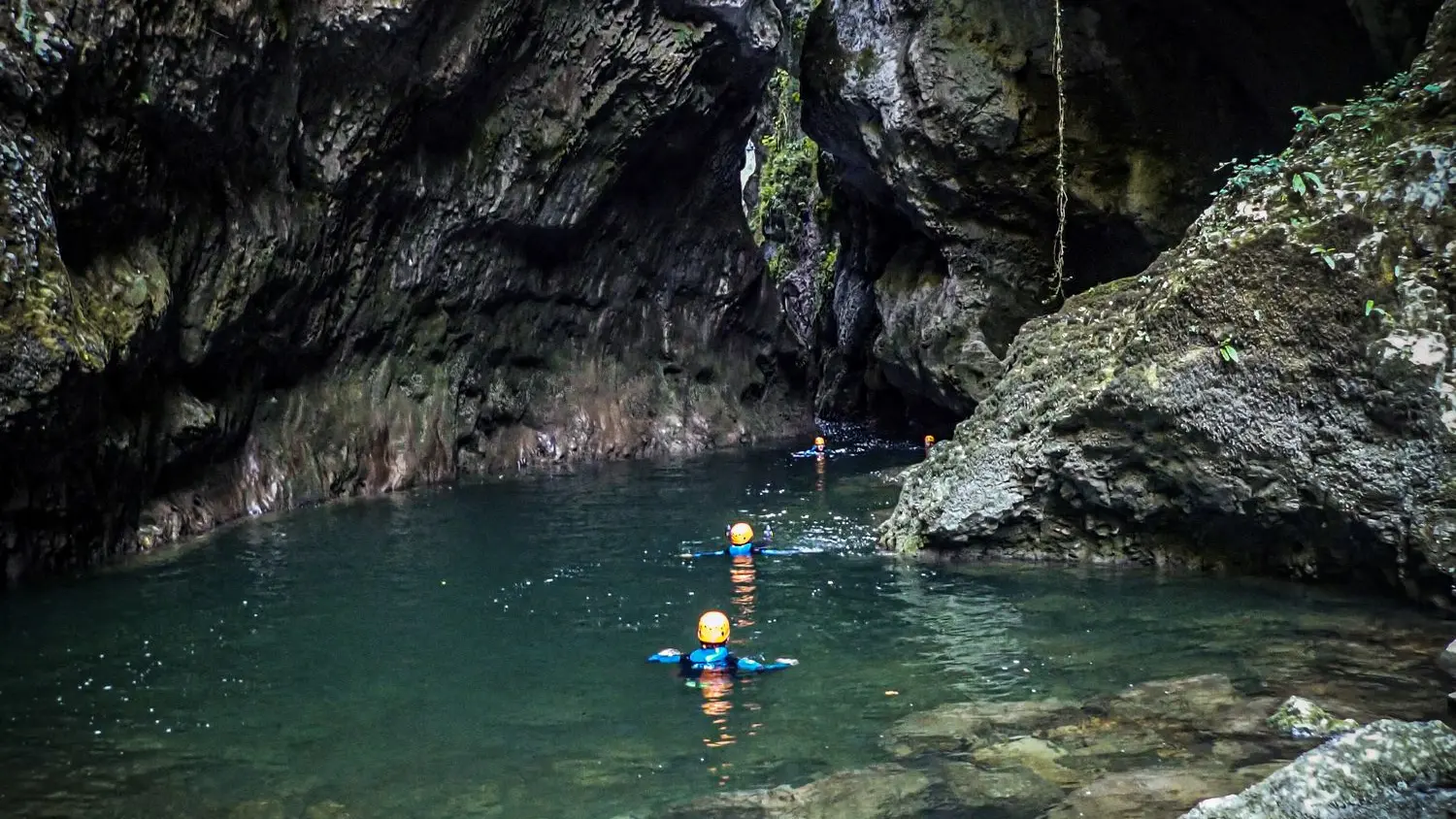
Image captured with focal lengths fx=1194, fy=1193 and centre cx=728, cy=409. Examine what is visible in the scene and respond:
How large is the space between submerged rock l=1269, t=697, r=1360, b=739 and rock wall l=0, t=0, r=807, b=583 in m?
12.1

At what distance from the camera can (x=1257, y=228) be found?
11.9 meters

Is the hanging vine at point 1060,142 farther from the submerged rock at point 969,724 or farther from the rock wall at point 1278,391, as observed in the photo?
the submerged rock at point 969,724

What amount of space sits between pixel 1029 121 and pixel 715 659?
14937mm

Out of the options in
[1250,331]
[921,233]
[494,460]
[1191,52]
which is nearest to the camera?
→ [1250,331]

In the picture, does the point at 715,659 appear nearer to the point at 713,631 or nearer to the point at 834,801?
the point at 713,631

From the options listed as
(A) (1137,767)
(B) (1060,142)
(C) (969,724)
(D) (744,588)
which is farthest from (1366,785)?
(B) (1060,142)

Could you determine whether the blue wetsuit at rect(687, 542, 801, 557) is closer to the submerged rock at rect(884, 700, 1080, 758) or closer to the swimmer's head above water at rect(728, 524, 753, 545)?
the swimmer's head above water at rect(728, 524, 753, 545)

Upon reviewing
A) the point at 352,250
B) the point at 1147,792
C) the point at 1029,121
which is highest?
the point at 1029,121

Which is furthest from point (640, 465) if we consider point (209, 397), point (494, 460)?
point (209, 397)

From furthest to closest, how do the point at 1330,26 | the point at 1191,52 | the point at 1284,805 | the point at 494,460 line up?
the point at 494,460, the point at 1191,52, the point at 1330,26, the point at 1284,805

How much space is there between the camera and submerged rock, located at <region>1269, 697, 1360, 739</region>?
742 cm

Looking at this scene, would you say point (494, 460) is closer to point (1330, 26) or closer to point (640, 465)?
point (640, 465)

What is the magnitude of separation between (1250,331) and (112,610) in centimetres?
1238

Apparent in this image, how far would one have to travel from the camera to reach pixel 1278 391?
449 inches
